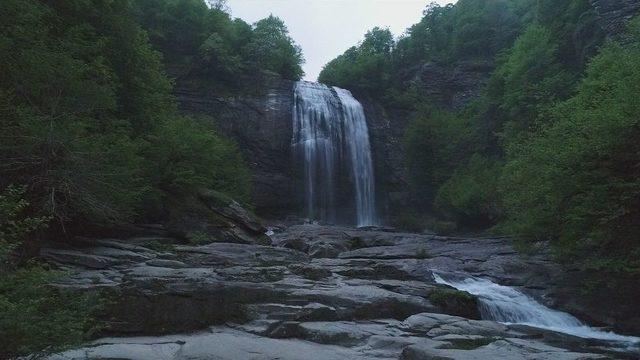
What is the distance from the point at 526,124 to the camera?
88.6 feet

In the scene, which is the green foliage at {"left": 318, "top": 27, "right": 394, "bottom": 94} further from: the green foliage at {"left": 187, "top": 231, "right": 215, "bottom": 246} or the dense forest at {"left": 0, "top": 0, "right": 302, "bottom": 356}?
the green foliage at {"left": 187, "top": 231, "right": 215, "bottom": 246}

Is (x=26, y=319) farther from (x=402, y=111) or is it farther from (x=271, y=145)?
(x=402, y=111)

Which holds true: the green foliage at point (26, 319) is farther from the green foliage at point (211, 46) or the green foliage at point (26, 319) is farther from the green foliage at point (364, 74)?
the green foliage at point (364, 74)

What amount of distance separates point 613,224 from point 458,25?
41493 mm

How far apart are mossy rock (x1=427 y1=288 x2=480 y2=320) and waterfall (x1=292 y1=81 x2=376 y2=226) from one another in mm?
25428

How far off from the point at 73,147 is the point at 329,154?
26.8m

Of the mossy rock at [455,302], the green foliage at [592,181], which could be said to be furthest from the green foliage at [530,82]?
the mossy rock at [455,302]

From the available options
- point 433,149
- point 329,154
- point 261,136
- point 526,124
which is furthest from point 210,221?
point 433,149

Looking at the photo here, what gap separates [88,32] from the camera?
14.9 m

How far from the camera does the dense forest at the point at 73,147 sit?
14.5 ft

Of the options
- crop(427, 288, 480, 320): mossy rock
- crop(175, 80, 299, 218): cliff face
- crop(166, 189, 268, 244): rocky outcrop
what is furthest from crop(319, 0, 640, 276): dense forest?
crop(166, 189, 268, 244): rocky outcrop

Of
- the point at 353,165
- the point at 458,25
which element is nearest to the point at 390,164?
the point at 353,165

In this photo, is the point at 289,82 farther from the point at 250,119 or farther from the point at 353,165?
the point at 353,165

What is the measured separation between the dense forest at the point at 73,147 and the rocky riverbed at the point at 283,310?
0.93m
